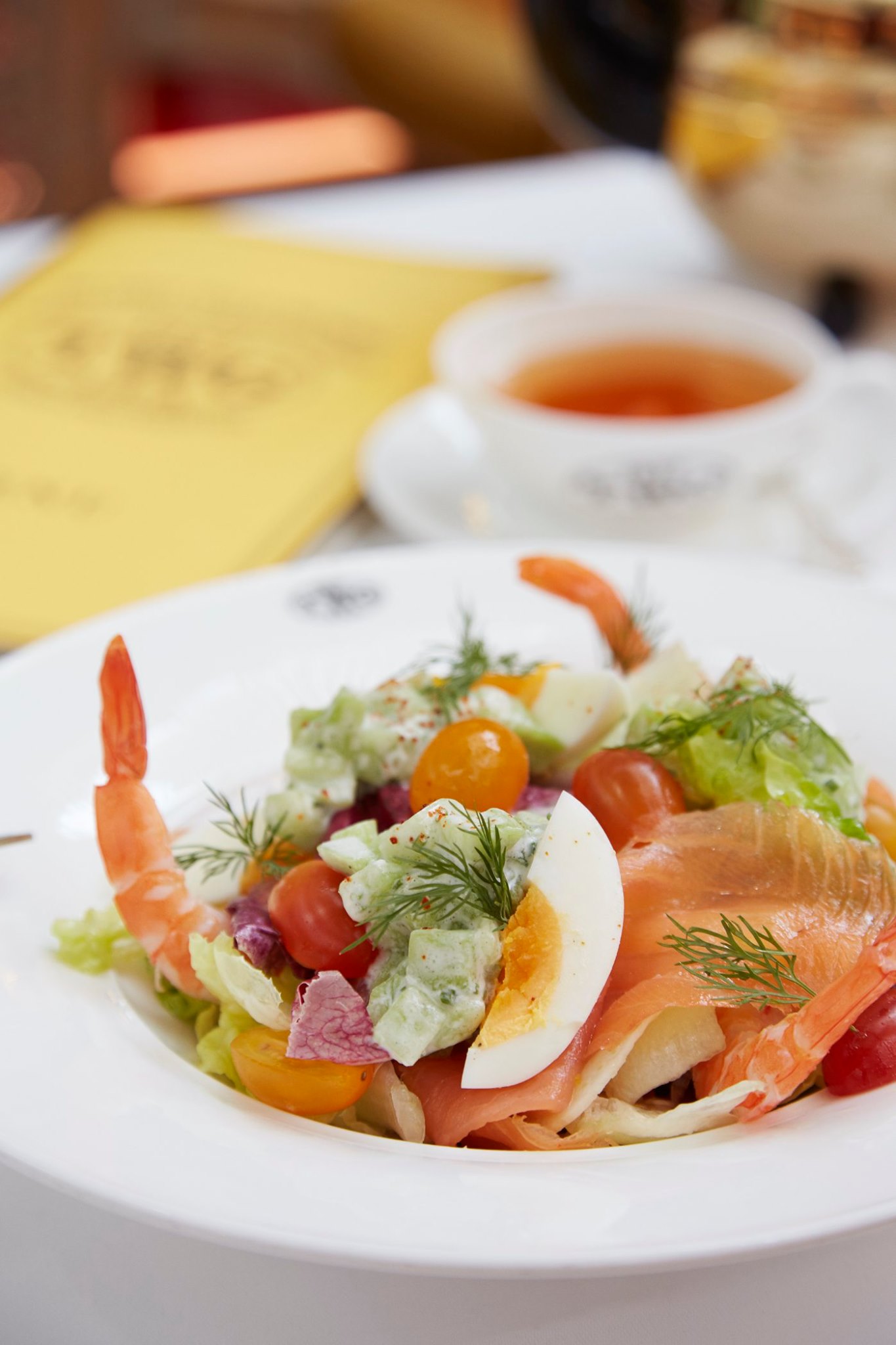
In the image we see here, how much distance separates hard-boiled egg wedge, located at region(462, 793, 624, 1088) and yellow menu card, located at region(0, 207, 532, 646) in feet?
3.83

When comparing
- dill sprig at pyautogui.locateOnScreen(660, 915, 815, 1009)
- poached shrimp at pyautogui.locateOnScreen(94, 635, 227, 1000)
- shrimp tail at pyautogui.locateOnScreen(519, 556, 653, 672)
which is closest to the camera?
dill sprig at pyautogui.locateOnScreen(660, 915, 815, 1009)

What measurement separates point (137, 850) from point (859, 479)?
1.70 meters

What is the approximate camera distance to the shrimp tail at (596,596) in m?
1.74

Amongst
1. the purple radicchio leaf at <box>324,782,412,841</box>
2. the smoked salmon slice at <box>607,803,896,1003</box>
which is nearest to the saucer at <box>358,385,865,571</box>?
the purple radicchio leaf at <box>324,782,412,841</box>

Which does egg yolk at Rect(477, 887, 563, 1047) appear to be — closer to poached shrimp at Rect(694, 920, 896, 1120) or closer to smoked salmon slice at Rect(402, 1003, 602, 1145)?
smoked salmon slice at Rect(402, 1003, 602, 1145)

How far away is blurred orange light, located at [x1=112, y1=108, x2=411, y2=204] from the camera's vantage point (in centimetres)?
A: 754

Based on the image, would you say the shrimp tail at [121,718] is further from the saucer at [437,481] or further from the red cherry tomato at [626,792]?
the saucer at [437,481]

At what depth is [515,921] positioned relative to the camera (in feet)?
4.35

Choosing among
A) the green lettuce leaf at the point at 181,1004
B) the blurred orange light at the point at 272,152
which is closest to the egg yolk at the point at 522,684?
the green lettuce leaf at the point at 181,1004

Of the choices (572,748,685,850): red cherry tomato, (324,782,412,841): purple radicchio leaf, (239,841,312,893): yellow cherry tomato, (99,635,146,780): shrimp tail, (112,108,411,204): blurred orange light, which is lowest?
(112,108,411,204): blurred orange light

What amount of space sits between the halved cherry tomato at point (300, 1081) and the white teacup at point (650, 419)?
4.30 ft

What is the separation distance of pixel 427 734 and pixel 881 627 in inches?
28.0

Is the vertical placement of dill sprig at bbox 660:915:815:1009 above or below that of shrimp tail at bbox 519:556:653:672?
below

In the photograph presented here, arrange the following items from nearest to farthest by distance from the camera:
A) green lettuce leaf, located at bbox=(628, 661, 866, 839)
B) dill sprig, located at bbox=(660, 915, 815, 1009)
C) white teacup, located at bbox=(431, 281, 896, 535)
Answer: dill sprig, located at bbox=(660, 915, 815, 1009)
green lettuce leaf, located at bbox=(628, 661, 866, 839)
white teacup, located at bbox=(431, 281, 896, 535)
